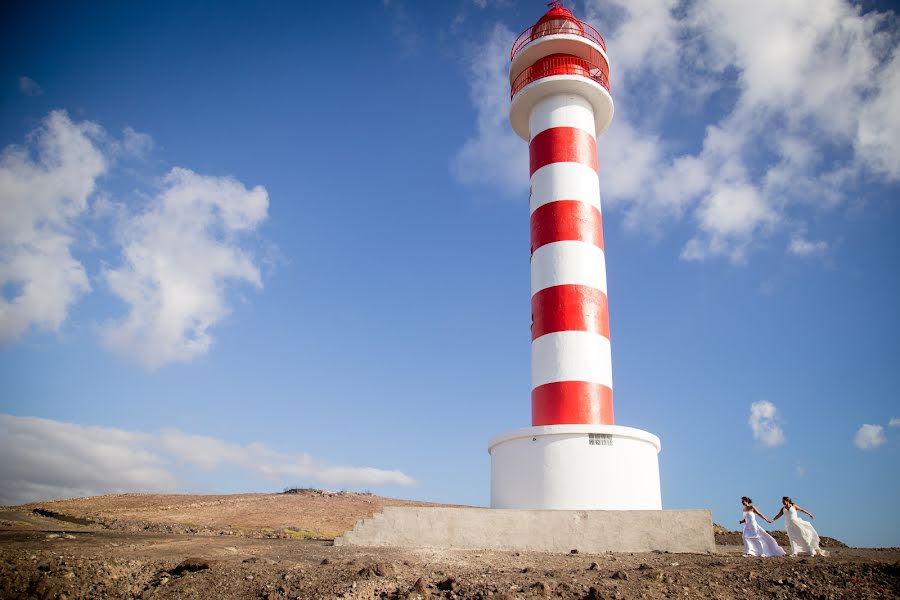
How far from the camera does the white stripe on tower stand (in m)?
15.0

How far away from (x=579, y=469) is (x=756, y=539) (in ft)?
12.3

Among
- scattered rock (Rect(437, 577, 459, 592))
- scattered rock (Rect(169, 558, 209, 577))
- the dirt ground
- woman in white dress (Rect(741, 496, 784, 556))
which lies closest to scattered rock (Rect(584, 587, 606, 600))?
the dirt ground

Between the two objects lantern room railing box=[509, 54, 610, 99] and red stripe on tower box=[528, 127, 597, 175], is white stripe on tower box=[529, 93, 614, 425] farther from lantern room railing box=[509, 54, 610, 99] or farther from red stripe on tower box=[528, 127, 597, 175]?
lantern room railing box=[509, 54, 610, 99]

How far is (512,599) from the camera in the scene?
7.32m

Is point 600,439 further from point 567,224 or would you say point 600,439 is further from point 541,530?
point 567,224

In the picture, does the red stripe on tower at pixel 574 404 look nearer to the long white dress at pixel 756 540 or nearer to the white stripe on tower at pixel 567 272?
the white stripe on tower at pixel 567 272

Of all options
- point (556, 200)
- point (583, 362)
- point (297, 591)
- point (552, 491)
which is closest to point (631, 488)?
point (552, 491)

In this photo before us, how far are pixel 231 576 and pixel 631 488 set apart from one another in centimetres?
916

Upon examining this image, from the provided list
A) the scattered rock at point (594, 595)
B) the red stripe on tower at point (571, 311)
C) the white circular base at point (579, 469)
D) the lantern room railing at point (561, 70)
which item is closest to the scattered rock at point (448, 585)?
the scattered rock at point (594, 595)

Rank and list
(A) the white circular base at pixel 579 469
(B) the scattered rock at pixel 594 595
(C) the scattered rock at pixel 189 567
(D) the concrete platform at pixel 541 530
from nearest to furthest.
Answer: (B) the scattered rock at pixel 594 595 < (C) the scattered rock at pixel 189 567 < (D) the concrete platform at pixel 541 530 < (A) the white circular base at pixel 579 469

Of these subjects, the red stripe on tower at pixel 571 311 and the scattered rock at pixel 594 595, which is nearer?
the scattered rock at pixel 594 595

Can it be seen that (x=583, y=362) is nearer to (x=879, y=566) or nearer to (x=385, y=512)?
(x=385, y=512)

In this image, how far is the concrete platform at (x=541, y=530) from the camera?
12.3m

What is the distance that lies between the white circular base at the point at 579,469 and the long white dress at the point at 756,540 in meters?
2.38
